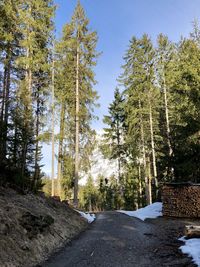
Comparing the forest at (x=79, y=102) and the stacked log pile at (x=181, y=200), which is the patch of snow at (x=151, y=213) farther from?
the forest at (x=79, y=102)

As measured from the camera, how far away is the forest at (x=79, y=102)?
55.2 ft

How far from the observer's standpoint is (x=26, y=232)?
8320 millimetres

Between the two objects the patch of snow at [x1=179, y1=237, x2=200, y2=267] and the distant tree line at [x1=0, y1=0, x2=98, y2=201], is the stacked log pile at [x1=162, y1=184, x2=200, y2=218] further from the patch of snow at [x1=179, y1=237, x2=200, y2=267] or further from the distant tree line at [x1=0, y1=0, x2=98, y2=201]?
the patch of snow at [x1=179, y1=237, x2=200, y2=267]

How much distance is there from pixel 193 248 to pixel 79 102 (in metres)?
18.2

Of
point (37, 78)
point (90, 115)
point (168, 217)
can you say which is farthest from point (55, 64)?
point (168, 217)

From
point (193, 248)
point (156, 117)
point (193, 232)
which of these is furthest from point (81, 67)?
point (193, 248)

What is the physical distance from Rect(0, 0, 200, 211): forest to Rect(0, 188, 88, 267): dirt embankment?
6.09ft

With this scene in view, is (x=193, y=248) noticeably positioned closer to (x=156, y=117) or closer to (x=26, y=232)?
(x=26, y=232)

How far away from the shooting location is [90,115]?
24344 millimetres

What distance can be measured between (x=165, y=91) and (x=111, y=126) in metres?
14.6

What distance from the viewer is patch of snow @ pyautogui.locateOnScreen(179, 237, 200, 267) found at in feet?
23.3

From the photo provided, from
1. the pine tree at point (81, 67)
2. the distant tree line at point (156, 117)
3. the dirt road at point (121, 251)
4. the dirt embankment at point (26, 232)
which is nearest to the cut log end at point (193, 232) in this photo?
the dirt road at point (121, 251)

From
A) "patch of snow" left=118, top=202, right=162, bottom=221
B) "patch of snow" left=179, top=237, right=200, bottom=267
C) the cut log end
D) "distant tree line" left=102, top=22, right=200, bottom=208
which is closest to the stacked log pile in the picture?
"distant tree line" left=102, top=22, right=200, bottom=208

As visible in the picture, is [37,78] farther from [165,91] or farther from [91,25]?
[165,91]
